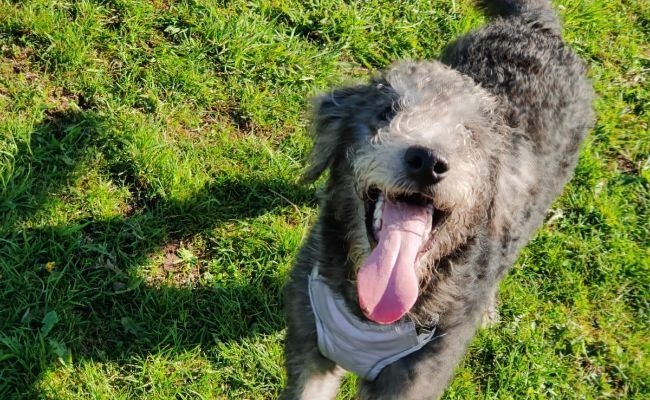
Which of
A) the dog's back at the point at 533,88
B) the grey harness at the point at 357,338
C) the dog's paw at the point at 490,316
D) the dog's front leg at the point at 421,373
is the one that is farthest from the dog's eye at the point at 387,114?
the dog's paw at the point at 490,316

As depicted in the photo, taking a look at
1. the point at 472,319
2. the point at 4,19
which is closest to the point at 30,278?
the point at 4,19

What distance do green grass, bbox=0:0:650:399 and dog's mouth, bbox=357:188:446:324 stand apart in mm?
A: 1342

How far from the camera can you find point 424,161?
2904 millimetres

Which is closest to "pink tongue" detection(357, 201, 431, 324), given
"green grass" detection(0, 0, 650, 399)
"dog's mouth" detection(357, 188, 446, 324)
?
"dog's mouth" detection(357, 188, 446, 324)

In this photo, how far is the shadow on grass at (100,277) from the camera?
4.07 metres

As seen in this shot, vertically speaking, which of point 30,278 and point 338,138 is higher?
point 338,138

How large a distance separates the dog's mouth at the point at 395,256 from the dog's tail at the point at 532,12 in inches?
76.1

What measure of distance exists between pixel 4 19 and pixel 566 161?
385 centimetres

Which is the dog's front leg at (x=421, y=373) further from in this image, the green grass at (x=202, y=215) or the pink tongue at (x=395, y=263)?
the green grass at (x=202, y=215)

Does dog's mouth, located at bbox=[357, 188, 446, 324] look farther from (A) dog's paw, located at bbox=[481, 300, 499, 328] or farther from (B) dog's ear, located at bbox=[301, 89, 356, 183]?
(A) dog's paw, located at bbox=[481, 300, 499, 328]

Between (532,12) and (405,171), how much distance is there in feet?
6.96

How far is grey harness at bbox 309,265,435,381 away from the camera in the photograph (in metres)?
3.42

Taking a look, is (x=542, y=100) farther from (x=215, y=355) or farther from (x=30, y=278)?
(x=30, y=278)

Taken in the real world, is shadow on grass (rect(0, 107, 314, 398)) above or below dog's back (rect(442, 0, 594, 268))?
below
